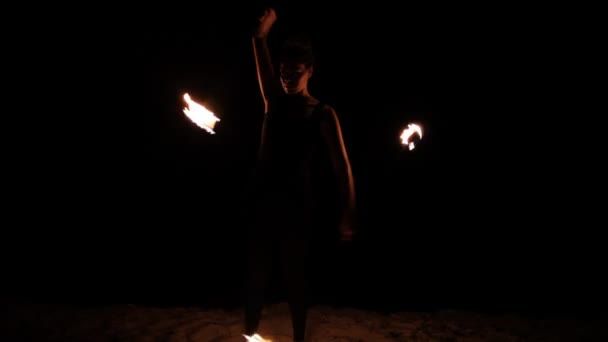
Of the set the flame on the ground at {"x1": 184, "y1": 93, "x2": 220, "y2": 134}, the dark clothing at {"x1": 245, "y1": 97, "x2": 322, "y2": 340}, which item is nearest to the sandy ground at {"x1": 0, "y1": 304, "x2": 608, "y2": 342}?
the dark clothing at {"x1": 245, "y1": 97, "x2": 322, "y2": 340}

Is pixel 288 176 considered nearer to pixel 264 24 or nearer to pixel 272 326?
pixel 264 24

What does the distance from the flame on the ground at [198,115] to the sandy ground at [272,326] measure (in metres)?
1.90

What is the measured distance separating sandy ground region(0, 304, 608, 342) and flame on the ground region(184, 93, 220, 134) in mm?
1899

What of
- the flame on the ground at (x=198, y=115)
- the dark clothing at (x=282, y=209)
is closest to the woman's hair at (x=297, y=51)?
the dark clothing at (x=282, y=209)

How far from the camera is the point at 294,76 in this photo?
305 centimetres

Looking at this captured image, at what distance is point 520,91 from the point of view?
520cm

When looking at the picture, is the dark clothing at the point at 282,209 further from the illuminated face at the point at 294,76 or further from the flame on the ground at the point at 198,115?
the flame on the ground at the point at 198,115

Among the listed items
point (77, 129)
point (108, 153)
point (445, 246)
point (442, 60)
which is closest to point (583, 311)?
point (445, 246)

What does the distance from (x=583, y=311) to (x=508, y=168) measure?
5.92ft

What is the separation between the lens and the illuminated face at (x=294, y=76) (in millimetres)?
3031

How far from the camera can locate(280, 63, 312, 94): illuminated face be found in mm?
3031

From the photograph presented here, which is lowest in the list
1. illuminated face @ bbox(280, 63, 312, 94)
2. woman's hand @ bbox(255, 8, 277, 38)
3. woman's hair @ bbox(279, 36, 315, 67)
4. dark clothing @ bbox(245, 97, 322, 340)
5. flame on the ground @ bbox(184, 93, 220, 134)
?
dark clothing @ bbox(245, 97, 322, 340)

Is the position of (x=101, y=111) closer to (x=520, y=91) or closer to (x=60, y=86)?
(x=60, y=86)

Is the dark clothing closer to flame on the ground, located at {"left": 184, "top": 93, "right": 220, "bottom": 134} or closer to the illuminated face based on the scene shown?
the illuminated face
